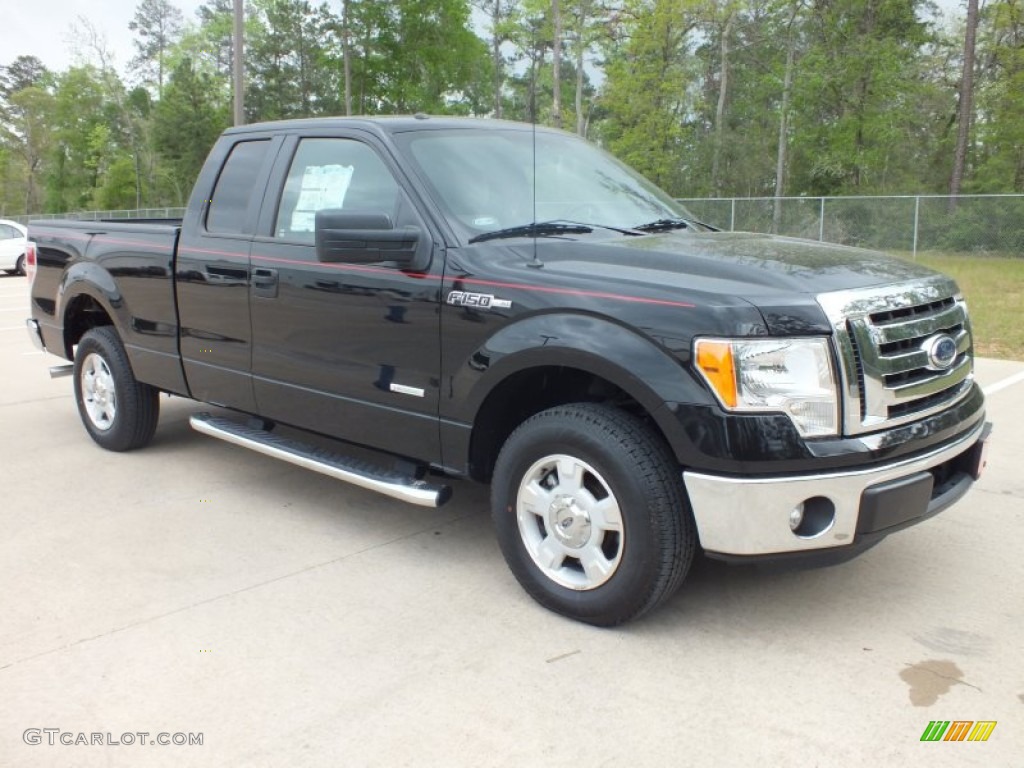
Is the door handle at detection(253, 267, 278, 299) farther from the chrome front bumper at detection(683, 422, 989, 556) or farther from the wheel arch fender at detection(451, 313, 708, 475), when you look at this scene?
the chrome front bumper at detection(683, 422, 989, 556)

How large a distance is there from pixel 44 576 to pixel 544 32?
34.0 m

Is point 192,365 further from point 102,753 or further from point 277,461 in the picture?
point 102,753

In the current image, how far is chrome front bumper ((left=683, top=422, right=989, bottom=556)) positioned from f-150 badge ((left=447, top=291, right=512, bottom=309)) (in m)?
0.96

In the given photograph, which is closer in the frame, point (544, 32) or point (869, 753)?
point (869, 753)

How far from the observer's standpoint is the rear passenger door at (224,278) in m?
4.59

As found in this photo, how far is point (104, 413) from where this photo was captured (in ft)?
19.2

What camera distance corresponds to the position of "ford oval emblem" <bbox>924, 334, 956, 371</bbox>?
3.25 m

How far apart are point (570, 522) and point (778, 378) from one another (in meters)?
0.94

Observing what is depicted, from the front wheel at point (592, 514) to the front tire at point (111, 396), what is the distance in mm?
3057

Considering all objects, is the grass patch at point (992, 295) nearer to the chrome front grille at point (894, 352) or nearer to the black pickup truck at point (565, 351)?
the chrome front grille at point (894, 352)

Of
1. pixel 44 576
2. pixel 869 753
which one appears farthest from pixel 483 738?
pixel 44 576

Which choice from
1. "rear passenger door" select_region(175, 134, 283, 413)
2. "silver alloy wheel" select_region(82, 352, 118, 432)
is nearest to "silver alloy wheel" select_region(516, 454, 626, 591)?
"rear passenger door" select_region(175, 134, 283, 413)

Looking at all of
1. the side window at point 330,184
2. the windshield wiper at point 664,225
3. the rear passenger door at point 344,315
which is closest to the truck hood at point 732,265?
the windshield wiper at point 664,225

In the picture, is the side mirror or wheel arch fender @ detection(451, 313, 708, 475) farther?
the side mirror
